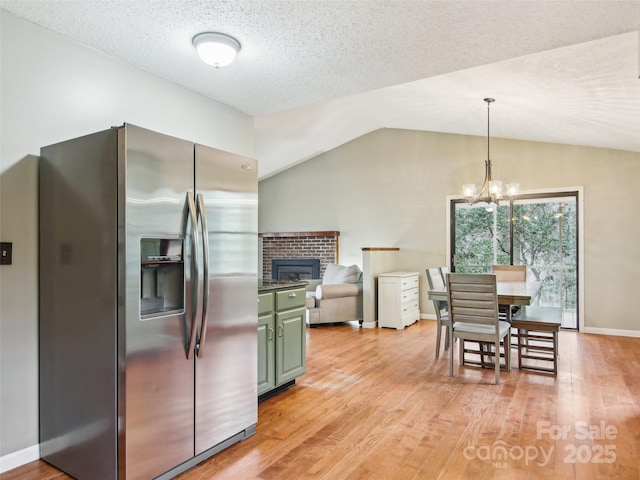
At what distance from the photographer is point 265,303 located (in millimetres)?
3227

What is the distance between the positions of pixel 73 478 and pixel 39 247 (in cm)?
125

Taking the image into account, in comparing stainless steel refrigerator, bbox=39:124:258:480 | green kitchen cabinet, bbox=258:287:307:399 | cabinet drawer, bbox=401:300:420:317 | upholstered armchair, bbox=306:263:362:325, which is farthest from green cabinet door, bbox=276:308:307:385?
cabinet drawer, bbox=401:300:420:317

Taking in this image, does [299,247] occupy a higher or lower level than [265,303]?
higher

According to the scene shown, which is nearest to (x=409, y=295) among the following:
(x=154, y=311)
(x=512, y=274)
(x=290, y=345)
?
(x=512, y=274)

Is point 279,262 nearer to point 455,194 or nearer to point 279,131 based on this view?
point 279,131

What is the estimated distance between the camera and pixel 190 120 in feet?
10.4

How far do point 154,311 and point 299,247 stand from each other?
606 centimetres

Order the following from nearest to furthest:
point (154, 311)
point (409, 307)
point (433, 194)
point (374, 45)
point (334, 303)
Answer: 1. point (154, 311)
2. point (374, 45)
3. point (334, 303)
4. point (409, 307)
5. point (433, 194)

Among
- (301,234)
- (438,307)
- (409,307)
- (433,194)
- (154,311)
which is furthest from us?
(301,234)

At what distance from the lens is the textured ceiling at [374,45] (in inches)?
81.7

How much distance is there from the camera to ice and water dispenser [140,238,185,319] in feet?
→ 7.11

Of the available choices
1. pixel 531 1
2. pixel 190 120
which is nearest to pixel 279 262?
pixel 190 120

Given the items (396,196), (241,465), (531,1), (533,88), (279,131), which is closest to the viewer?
(531,1)

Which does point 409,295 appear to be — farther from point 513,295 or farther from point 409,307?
point 513,295
